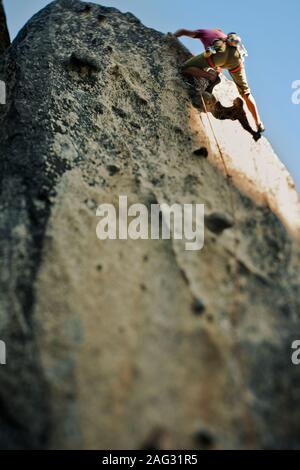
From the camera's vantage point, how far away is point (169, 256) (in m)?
3.26

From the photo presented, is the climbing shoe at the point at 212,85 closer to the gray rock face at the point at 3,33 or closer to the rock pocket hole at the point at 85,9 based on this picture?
the rock pocket hole at the point at 85,9

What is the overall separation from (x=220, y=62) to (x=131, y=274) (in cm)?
279

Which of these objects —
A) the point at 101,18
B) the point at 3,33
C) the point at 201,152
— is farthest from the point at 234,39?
the point at 3,33

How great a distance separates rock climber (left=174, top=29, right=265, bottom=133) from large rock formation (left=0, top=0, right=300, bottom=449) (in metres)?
0.23

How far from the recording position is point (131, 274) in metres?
3.12

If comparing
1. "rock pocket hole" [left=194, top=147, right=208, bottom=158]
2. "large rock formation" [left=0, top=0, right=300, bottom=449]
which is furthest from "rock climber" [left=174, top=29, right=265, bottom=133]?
"rock pocket hole" [left=194, top=147, right=208, bottom=158]

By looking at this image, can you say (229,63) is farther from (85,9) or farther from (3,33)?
(3,33)

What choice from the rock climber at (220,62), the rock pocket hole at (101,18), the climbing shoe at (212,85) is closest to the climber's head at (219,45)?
the rock climber at (220,62)

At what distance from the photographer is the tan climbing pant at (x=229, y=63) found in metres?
4.65

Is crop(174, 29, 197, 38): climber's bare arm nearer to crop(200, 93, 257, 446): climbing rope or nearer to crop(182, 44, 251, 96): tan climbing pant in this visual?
crop(182, 44, 251, 96): tan climbing pant

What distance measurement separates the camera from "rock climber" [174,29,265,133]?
462cm

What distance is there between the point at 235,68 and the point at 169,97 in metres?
0.85

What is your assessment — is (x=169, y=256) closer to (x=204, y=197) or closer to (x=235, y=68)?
(x=204, y=197)

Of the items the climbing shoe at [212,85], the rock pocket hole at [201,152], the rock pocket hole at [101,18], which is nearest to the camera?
the rock pocket hole at [201,152]
